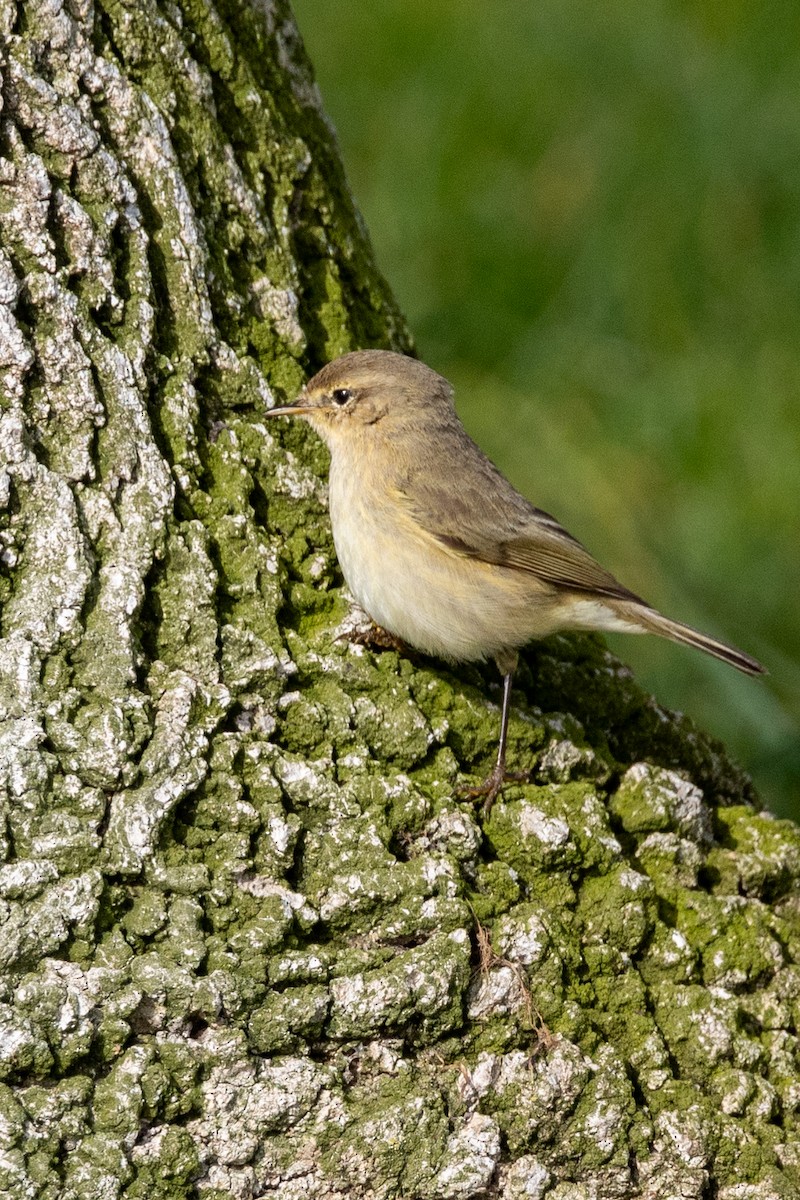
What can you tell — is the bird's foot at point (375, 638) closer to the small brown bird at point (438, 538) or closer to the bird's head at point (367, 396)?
the small brown bird at point (438, 538)

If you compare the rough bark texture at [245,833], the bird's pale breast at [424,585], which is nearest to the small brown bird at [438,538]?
the bird's pale breast at [424,585]

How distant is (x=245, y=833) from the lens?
373cm

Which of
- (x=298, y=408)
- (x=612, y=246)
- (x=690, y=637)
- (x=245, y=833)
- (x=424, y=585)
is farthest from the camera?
(x=612, y=246)

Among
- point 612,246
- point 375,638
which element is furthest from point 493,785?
point 612,246

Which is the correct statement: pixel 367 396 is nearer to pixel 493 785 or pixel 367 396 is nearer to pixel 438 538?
pixel 438 538

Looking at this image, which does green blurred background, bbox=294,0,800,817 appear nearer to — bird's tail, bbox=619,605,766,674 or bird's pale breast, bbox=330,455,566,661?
bird's tail, bbox=619,605,766,674

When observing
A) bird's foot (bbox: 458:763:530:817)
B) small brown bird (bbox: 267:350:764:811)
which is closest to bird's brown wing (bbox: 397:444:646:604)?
small brown bird (bbox: 267:350:764:811)

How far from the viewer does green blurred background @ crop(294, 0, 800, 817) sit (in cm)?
793

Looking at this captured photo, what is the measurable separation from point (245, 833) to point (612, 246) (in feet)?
20.0

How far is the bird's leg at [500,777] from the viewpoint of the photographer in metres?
4.14

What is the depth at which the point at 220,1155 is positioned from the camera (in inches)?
136

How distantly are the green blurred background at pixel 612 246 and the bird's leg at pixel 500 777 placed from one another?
8.78ft

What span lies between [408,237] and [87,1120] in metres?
6.61

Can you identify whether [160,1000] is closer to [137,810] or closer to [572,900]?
[137,810]
